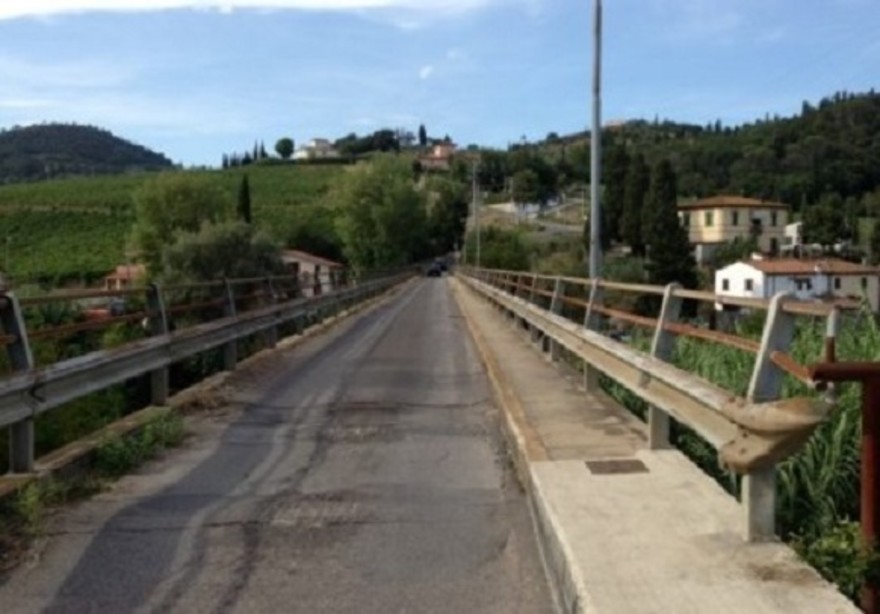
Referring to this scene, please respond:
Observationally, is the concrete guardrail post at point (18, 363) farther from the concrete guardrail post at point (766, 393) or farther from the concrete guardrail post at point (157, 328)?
the concrete guardrail post at point (766, 393)

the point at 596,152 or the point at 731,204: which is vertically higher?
the point at 731,204

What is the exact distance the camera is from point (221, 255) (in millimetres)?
72688

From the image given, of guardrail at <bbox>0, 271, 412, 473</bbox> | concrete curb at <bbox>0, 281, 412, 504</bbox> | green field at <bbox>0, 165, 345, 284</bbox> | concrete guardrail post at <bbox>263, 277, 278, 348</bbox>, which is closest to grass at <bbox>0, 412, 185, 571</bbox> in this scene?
concrete curb at <bbox>0, 281, 412, 504</bbox>

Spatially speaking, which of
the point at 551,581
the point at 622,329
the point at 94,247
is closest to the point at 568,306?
the point at 622,329

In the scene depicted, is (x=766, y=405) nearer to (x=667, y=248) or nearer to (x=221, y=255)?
(x=221, y=255)

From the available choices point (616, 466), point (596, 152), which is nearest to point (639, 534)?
point (616, 466)

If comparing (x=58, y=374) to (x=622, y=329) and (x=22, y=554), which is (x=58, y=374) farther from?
(x=622, y=329)

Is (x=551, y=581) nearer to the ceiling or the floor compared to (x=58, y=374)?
nearer to the floor

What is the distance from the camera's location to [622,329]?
1298 cm

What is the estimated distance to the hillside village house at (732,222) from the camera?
13238cm

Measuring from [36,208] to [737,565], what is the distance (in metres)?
161

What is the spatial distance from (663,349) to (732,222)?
431 feet

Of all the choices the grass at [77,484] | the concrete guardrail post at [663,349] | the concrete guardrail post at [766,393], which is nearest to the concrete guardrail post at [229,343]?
the grass at [77,484]

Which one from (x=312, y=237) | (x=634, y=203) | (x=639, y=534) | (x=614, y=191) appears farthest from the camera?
(x=312, y=237)
